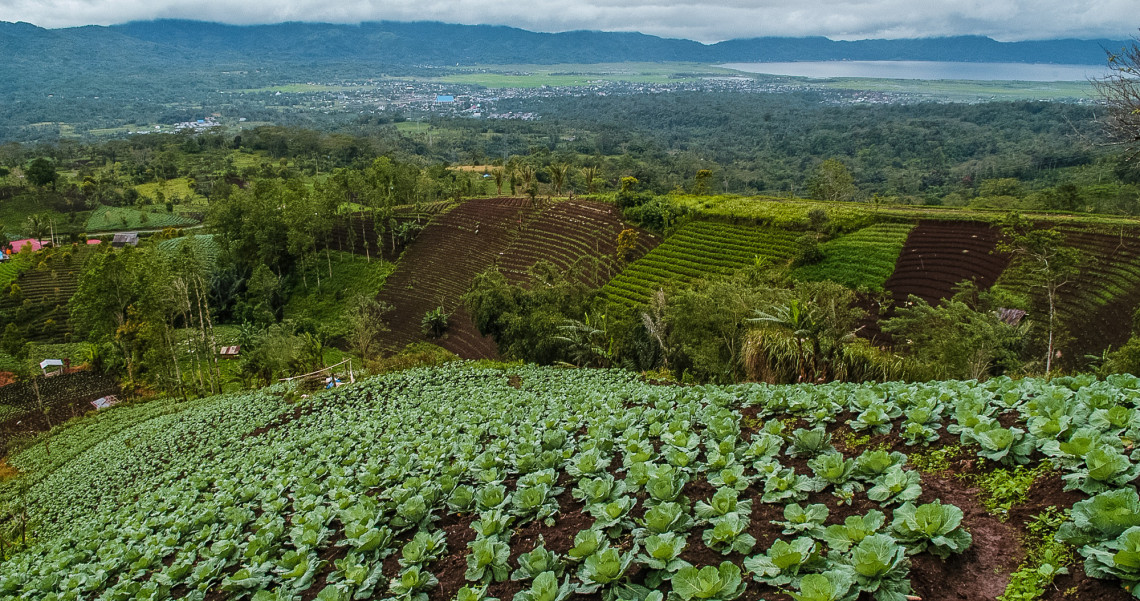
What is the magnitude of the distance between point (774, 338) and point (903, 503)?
536 inches

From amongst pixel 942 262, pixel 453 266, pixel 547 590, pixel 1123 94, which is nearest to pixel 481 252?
pixel 453 266

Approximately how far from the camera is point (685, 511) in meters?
4.05

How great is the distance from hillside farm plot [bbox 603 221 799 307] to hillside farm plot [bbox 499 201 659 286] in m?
1.76

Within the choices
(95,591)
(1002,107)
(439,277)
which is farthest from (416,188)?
(1002,107)

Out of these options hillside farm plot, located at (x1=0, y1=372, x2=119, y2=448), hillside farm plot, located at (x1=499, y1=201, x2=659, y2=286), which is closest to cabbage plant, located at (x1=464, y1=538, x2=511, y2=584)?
hillside farm plot, located at (x1=0, y1=372, x2=119, y2=448)

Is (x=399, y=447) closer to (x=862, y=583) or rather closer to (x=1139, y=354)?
(x=862, y=583)

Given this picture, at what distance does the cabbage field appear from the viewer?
317cm

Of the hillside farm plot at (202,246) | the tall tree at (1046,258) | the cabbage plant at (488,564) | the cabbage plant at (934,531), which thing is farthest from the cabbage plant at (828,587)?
the hillside farm plot at (202,246)

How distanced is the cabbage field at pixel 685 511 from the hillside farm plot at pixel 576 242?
110 ft

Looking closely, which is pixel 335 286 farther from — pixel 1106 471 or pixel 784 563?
pixel 1106 471

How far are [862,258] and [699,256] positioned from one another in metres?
9.55

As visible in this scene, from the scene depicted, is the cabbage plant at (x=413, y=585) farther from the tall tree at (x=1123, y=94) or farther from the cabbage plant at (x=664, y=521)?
the tall tree at (x=1123, y=94)

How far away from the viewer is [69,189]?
8281 centimetres

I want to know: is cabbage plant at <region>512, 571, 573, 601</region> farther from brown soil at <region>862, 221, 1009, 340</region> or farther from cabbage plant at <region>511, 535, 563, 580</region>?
brown soil at <region>862, 221, 1009, 340</region>
